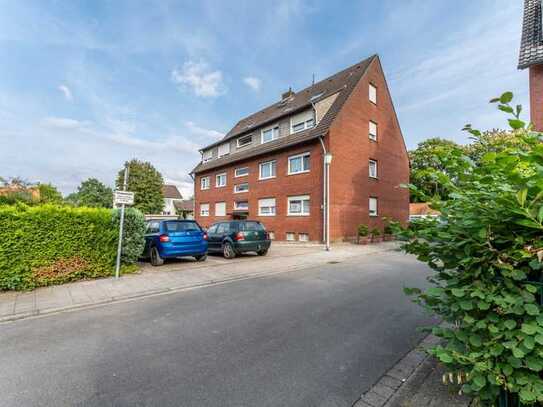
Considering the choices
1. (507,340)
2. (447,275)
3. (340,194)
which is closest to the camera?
(507,340)

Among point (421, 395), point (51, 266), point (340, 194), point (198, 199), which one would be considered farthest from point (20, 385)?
point (198, 199)

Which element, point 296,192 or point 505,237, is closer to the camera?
point 505,237

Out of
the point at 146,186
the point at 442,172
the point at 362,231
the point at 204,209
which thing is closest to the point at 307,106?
the point at 362,231

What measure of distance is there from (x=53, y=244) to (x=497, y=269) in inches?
335

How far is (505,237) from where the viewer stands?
1740 millimetres

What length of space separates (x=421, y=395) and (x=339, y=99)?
17864mm

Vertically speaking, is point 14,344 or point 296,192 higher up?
point 296,192

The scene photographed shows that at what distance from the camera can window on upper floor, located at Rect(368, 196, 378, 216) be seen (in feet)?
65.4

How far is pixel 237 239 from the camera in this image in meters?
11.3

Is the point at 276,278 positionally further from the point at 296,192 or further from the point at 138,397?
the point at 296,192

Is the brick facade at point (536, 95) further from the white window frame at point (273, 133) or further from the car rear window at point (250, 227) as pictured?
the white window frame at point (273, 133)

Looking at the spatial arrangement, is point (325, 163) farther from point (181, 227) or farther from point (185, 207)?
point (185, 207)

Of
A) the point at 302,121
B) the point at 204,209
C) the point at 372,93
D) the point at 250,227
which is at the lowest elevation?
the point at 250,227

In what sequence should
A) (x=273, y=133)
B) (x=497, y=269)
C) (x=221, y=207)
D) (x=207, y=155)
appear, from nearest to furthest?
(x=497, y=269), (x=273, y=133), (x=221, y=207), (x=207, y=155)
